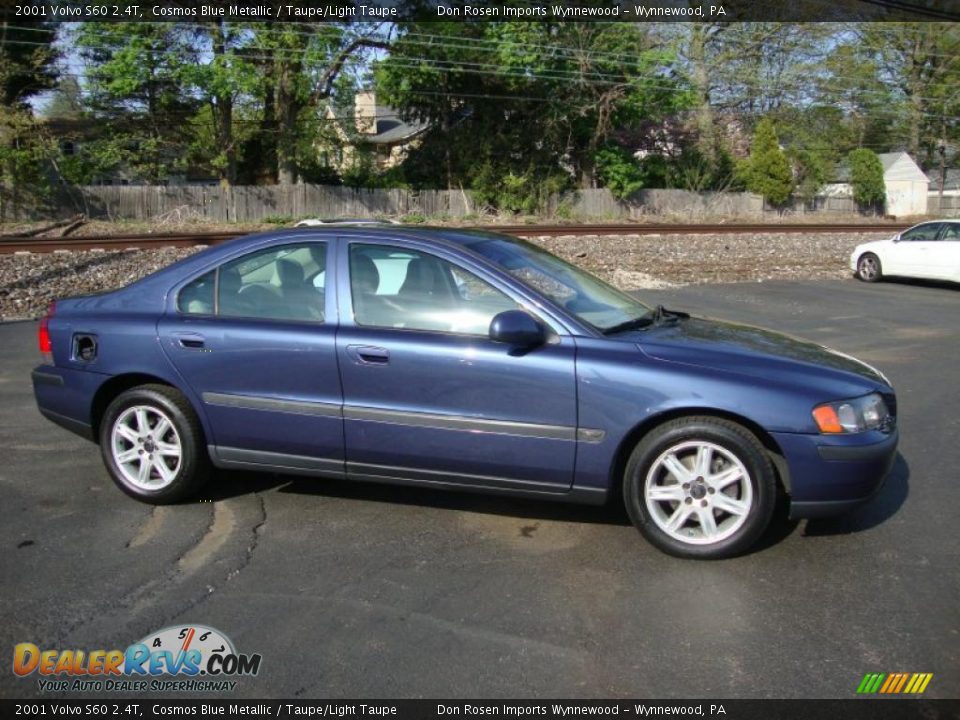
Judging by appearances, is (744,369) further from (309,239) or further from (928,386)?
(928,386)

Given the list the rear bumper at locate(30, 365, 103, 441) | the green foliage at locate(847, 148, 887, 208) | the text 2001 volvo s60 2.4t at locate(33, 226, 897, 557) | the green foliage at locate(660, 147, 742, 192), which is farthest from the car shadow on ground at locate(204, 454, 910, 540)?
the green foliage at locate(847, 148, 887, 208)

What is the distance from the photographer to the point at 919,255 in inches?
633

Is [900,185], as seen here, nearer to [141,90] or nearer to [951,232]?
[951,232]

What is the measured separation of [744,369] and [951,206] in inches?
2330

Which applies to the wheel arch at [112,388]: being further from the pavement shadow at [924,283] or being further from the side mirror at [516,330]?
the pavement shadow at [924,283]

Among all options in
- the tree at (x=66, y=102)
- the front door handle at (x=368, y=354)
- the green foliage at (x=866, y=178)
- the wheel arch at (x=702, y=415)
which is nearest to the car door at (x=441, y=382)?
the front door handle at (x=368, y=354)

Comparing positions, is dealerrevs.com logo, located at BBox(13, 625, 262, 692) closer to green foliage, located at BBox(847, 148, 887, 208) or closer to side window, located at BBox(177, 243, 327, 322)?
side window, located at BBox(177, 243, 327, 322)

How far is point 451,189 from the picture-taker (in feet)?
126

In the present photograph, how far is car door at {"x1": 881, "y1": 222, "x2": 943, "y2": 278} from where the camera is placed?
16.0 meters

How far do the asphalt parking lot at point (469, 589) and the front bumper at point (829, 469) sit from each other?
312mm

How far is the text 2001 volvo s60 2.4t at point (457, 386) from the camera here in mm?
4000

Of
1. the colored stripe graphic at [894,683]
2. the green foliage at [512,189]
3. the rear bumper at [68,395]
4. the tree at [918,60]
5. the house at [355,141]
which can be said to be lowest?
the colored stripe graphic at [894,683]

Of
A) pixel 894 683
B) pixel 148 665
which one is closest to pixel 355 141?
pixel 148 665

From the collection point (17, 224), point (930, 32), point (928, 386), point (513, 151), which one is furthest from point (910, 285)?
point (930, 32)
